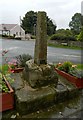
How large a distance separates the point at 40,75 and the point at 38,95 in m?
0.66

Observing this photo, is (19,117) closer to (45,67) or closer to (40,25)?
(45,67)

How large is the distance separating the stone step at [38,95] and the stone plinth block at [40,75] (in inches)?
5.7

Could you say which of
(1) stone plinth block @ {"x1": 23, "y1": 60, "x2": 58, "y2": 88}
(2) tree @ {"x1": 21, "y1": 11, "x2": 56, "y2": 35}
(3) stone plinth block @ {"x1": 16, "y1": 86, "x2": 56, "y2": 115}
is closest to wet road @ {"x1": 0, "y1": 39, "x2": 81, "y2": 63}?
Result: (1) stone plinth block @ {"x1": 23, "y1": 60, "x2": 58, "y2": 88}

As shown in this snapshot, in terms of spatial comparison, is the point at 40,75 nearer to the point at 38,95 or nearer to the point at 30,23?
the point at 38,95

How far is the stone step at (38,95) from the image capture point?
468 cm

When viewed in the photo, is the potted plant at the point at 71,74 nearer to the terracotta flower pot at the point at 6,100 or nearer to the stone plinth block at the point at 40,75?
the stone plinth block at the point at 40,75

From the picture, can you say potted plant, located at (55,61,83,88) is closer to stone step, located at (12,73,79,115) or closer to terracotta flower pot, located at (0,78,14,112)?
stone step, located at (12,73,79,115)

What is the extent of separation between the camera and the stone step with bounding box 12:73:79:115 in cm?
468

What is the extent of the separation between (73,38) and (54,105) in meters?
23.1

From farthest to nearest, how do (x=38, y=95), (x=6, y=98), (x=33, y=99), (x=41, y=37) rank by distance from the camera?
(x=41, y=37), (x=38, y=95), (x=33, y=99), (x=6, y=98)

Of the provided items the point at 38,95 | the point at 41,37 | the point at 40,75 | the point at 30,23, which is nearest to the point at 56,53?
the point at 41,37

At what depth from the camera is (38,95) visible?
4953 mm

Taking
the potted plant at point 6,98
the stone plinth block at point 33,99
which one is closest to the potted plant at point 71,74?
the stone plinth block at point 33,99

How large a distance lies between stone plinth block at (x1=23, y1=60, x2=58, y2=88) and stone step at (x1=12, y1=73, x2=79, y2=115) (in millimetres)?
144
